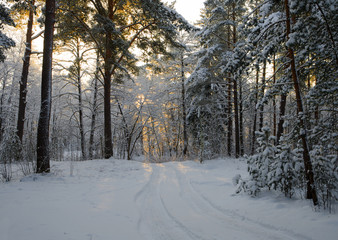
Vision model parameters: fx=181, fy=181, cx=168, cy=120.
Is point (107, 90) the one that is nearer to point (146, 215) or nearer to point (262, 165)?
point (146, 215)

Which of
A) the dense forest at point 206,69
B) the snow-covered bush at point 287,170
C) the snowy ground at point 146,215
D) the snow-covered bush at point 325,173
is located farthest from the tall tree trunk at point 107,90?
the snow-covered bush at point 325,173

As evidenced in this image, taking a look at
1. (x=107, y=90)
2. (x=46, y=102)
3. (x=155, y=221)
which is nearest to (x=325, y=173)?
(x=155, y=221)

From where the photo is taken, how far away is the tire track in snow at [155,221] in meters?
3.02

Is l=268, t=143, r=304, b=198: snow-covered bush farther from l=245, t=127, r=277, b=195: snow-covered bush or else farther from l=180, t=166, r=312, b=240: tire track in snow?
l=180, t=166, r=312, b=240: tire track in snow

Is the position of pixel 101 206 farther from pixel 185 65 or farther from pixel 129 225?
pixel 185 65

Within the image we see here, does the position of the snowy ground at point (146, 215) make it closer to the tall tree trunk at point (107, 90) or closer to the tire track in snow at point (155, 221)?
the tire track in snow at point (155, 221)

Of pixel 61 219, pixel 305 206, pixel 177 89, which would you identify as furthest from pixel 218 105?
pixel 61 219

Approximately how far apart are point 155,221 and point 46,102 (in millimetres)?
5550

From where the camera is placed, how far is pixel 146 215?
3789mm

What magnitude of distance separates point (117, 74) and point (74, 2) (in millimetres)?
4477

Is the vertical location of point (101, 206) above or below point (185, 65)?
below

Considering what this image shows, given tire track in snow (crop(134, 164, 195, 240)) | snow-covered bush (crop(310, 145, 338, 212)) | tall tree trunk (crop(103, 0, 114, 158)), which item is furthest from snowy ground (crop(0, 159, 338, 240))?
tall tree trunk (crop(103, 0, 114, 158))

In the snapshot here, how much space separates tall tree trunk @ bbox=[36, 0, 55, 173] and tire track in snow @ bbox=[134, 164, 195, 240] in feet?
11.9

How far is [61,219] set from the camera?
3.08 meters
